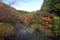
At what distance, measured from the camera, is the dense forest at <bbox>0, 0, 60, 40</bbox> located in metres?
16.8

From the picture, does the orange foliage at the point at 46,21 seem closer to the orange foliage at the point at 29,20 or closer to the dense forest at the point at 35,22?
the dense forest at the point at 35,22

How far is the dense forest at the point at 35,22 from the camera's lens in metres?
16.8

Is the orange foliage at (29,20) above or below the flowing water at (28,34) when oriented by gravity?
above

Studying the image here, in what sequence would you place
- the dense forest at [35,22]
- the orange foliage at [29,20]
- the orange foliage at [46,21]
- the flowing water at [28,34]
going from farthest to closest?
the orange foliage at [29,20]
the orange foliage at [46,21]
the flowing water at [28,34]
the dense forest at [35,22]

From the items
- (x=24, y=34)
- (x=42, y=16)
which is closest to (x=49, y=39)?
(x=24, y=34)

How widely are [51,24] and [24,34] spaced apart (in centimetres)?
366

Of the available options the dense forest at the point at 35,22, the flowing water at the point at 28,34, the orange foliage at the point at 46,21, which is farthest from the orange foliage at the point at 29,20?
the flowing water at the point at 28,34

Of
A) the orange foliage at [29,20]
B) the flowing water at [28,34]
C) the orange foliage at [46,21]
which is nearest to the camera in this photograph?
the flowing water at [28,34]

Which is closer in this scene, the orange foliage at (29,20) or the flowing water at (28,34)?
the flowing water at (28,34)

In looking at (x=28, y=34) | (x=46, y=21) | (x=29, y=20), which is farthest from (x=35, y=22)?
(x=28, y=34)

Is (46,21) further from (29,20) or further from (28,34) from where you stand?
(28,34)

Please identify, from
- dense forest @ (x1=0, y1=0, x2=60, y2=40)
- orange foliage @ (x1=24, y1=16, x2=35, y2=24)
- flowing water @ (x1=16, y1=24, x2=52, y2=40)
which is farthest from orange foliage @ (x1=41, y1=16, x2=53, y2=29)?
flowing water @ (x1=16, y1=24, x2=52, y2=40)

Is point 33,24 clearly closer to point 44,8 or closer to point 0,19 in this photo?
point 44,8

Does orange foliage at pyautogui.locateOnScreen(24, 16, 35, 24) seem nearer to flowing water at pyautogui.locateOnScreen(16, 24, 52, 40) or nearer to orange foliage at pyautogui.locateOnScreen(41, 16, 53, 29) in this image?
orange foliage at pyautogui.locateOnScreen(41, 16, 53, 29)
